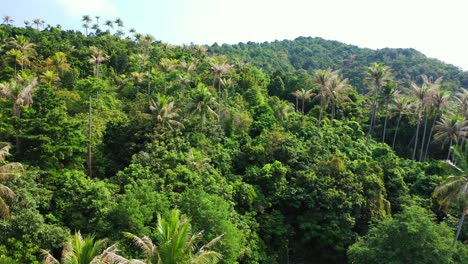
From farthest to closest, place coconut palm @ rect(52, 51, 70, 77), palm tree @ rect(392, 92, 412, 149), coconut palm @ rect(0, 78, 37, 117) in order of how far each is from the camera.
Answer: coconut palm @ rect(52, 51, 70, 77) → palm tree @ rect(392, 92, 412, 149) → coconut palm @ rect(0, 78, 37, 117)

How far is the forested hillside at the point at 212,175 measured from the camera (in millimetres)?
22625

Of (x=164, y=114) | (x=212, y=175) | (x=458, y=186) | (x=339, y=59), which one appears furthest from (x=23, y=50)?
(x=339, y=59)

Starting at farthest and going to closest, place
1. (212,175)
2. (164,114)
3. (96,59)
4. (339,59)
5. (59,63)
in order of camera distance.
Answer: (339,59)
(96,59)
(59,63)
(164,114)
(212,175)

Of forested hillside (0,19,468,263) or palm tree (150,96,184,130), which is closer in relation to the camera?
forested hillside (0,19,468,263)

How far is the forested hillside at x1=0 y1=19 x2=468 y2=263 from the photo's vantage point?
2262cm

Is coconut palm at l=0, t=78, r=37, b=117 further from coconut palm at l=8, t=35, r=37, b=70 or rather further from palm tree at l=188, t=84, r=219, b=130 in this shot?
coconut palm at l=8, t=35, r=37, b=70

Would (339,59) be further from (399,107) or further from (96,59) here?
(96,59)

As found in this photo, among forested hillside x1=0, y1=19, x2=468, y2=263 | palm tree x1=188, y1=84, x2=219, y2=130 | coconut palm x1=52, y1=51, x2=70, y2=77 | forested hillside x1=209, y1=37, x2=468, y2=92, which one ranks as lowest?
forested hillside x1=0, y1=19, x2=468, y2=263

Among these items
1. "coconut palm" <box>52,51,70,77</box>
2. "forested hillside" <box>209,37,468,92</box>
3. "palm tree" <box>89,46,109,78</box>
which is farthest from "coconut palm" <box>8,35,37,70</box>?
"forested hillside" <box>209,37,468,92</box>

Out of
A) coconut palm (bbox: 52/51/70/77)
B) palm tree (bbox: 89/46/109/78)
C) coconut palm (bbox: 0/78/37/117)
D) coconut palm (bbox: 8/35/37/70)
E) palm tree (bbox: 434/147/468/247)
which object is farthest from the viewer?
palm tree (bbox: 89/46/109/78)

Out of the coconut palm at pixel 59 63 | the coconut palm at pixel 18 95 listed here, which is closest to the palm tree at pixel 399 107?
the coconut palm at pixel 18 95

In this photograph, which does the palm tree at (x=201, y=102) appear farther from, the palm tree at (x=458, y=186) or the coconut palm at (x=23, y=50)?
the coconut palm at (x=23, y=50)

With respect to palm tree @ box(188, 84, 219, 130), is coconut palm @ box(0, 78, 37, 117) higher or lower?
lower

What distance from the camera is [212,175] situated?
1217 inches
